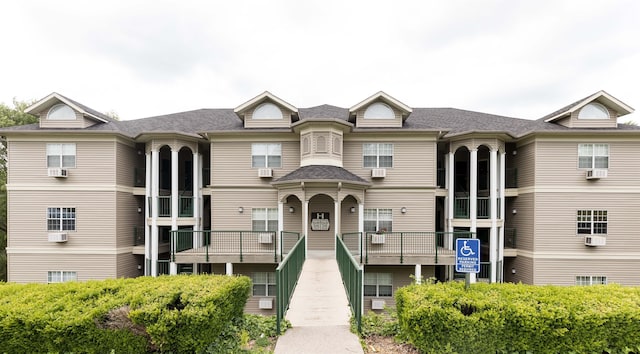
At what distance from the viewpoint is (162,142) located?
14648 mm

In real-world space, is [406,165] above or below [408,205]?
above

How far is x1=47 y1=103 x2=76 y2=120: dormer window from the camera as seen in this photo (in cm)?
1455

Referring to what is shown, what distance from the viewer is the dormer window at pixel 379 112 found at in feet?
49.8

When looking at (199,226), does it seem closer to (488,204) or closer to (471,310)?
(471,310)

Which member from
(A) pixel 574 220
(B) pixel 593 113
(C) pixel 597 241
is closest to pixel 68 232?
(A) pixel 574 220

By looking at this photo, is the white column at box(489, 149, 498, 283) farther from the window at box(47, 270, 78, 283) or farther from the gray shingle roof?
the window at box(47, 270, 78, 283)

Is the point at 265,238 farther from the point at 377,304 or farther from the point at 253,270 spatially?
the point at 377,304

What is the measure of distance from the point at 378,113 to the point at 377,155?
2.23m

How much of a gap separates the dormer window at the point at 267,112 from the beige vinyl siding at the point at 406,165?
4268 mm

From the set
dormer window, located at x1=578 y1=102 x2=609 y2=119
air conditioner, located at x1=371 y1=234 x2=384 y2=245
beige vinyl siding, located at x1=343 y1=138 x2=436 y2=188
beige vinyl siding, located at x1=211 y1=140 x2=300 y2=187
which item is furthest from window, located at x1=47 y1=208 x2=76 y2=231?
dormer window, located at x1=578 y1=102 x2=609 y2=119

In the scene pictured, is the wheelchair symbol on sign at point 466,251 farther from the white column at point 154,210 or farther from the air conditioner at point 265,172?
the white column at point 154,210

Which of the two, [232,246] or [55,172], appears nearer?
[232,246]

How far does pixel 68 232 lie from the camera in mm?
14289

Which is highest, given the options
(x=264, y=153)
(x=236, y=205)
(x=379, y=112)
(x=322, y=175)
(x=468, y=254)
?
(x=379, y=112)
